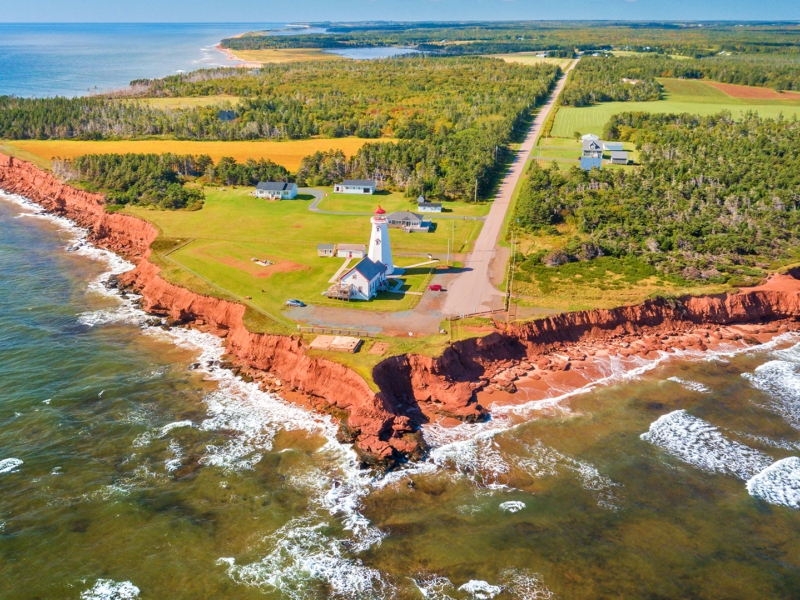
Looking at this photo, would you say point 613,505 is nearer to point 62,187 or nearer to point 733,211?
point 733,211

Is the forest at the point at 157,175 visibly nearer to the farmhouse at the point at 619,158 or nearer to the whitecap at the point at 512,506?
the farmhouse at the point at 619,158

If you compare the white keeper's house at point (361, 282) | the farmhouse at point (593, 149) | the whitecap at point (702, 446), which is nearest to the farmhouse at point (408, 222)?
the white keeper's house at point (361, 282)

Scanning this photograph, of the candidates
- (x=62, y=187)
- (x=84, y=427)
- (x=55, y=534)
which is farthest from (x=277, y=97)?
(x=55, y=534)

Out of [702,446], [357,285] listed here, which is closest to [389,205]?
[357,285]

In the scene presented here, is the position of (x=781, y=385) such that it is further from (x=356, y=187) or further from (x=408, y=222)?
(x=356, y=187)

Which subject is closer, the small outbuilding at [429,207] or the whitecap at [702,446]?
the whitecap at [702,446]

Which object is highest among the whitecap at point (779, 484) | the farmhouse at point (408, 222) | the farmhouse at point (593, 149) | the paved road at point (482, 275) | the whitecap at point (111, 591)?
the farmhouse at point (593, 149)
